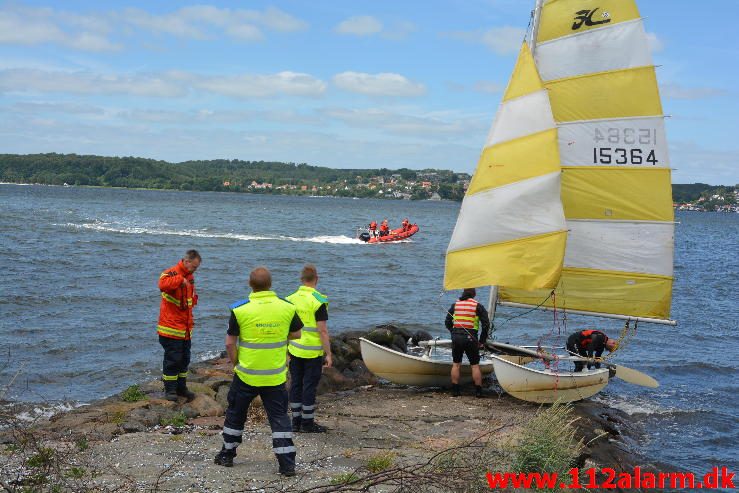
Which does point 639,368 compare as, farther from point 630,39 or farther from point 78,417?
point 78,417

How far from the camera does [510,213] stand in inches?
494

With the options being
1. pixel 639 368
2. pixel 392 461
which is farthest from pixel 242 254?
pixel 392 461

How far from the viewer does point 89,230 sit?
182 feet

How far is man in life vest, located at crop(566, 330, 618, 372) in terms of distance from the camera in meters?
13.6

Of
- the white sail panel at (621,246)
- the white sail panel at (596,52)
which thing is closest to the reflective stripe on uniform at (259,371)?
the white sail panel at (621,246)

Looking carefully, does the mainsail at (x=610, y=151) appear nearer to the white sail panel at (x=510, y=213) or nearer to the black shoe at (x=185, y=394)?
the white sail panel at (x=510, y=213)

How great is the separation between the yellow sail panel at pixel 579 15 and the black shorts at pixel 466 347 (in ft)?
18.2

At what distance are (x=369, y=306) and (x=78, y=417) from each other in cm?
1612

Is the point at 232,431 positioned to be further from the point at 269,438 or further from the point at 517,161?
the point at 517,161

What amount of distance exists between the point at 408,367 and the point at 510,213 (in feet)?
10.1

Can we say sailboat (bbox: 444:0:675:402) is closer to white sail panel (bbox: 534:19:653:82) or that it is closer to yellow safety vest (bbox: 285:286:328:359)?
white sail panel (bbox: 534:19:653:82)

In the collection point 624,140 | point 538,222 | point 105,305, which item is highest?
point 624,140

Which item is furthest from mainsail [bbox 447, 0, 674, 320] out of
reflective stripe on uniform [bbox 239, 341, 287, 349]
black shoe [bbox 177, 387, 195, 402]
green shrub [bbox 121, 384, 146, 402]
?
reflective stripe on uniform [bbox 239, 341, 287, 349]

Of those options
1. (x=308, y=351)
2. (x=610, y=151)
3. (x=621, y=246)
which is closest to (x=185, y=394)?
(x=308, y=351)
